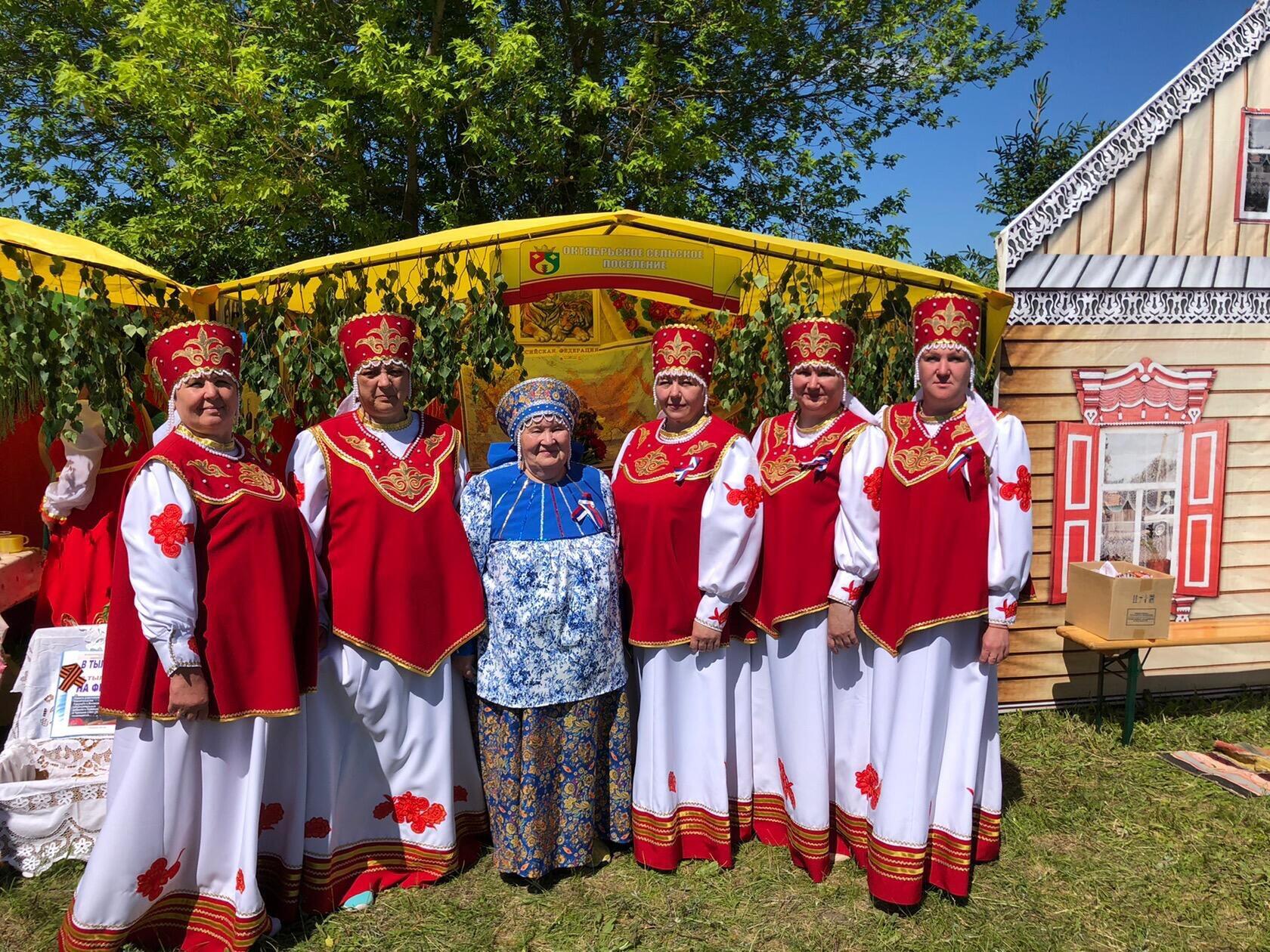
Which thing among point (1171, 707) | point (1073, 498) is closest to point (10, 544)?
point (1073, 498)

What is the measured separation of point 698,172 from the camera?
11680mm

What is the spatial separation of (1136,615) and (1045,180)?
7.64 m

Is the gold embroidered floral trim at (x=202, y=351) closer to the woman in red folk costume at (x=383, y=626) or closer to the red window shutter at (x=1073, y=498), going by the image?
the woman in red folk costume at (x=383, y=626)

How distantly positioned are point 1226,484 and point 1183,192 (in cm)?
189

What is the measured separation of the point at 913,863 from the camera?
10.4ft

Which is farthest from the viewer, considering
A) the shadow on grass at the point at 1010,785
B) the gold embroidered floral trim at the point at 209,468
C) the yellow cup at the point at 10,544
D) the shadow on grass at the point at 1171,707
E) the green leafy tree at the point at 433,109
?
the green leafy tree at the point at 433,109

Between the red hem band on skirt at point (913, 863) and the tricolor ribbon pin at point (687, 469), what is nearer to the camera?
the red hem band on skirt at point (913, 863)

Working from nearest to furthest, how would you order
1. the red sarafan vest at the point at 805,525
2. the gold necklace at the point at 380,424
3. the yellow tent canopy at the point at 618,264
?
the gold necklace at the point at 380,424 → the red sarafan vest at the point at 805,525 → the yellow tent canopy at the point at 618,264

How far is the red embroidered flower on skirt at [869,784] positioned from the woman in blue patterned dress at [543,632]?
105 cm

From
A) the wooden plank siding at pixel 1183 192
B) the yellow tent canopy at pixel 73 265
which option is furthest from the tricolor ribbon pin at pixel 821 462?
the yellow tent canopy at pixel 73 265

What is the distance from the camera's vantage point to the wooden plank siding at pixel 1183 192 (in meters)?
5.13

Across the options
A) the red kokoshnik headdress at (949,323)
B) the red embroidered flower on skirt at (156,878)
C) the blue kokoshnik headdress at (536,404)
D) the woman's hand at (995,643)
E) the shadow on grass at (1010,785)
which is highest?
the red kokoshnik headdress at (949,323)

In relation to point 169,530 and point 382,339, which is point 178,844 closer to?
point 169,530

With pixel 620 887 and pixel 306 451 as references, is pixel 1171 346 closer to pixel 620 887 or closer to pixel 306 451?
pixel 620 887
